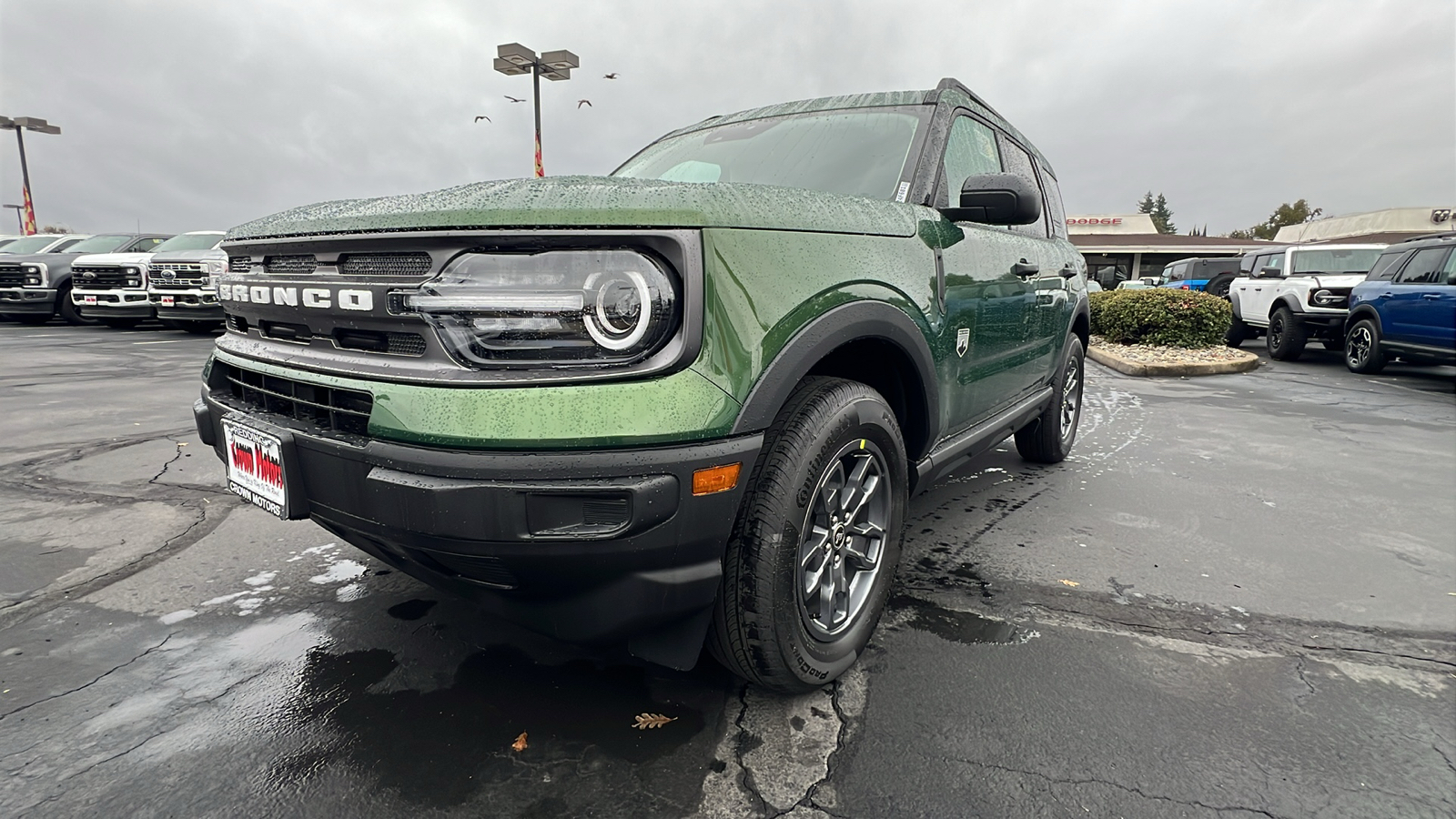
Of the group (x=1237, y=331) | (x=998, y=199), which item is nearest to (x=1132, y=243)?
(x=1237, y=331)

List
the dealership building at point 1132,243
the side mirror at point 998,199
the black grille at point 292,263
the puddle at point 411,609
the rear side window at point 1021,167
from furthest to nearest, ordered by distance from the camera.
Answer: the dealership building at point 1132,243, the rear side window at point 1021,167, the puddle at point 411,609, the side mirror at point 998,199, the black grille at point 292,263

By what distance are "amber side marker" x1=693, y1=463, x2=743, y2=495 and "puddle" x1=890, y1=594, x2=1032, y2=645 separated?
1210mm

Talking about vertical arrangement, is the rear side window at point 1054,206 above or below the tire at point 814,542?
above

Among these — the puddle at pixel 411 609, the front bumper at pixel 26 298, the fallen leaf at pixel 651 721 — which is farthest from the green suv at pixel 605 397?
the front bumper at pixel 26 298

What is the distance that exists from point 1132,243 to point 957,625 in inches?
1910

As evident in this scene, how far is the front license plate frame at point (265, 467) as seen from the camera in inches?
67.3

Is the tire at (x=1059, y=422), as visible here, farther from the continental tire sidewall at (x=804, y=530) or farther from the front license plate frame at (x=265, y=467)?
the front license plate frame at (x=265, y=467)

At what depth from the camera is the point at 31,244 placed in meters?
15.4

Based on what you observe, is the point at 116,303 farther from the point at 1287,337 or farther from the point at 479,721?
the point at 1287,337

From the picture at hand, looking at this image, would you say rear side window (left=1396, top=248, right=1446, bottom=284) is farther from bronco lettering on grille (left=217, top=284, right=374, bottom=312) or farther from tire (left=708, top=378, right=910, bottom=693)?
bronco lettering on grille (left=217, top=284, right=374, bottom=312)

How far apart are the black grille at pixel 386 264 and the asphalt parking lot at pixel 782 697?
112 cm

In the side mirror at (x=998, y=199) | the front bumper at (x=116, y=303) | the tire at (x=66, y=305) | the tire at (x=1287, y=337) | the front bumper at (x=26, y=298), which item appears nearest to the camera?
the side mirror at (x=998, y=199)

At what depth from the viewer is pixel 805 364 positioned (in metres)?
1.79

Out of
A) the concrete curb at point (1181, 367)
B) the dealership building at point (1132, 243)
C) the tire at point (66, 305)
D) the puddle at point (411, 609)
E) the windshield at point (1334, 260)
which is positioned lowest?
the puddle at point (411, 609)
